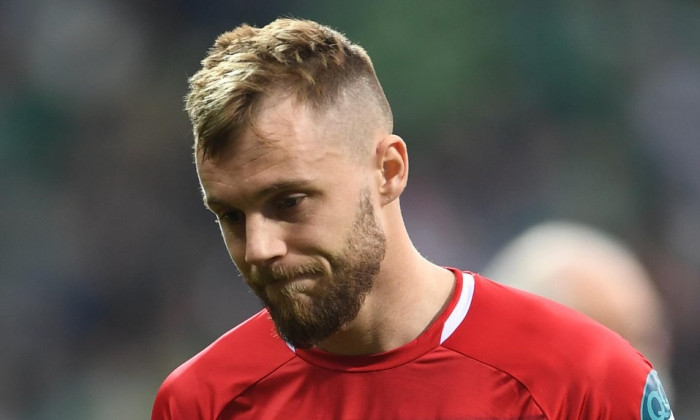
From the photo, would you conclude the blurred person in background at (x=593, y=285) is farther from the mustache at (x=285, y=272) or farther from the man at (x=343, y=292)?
the mustache at (x=285, y=272)

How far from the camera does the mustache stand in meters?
2.30

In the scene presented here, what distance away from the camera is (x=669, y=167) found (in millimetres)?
6840

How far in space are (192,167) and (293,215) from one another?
4.67m

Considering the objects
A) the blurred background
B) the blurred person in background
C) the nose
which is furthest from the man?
the blurred background

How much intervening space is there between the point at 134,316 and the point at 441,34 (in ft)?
9.50

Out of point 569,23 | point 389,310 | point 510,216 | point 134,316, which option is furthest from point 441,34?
point 389,310

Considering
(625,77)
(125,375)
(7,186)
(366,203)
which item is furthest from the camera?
(625,77)

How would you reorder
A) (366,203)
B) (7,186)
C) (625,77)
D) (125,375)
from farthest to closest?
(625,77) → (7,186) → (125,375) → (366,203)

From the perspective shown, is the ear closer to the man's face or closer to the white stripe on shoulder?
the man's face

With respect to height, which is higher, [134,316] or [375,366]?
[375,366]

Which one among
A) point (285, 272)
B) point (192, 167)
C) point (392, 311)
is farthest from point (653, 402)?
point (192, 167)

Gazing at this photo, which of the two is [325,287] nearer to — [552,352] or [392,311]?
[392,311]

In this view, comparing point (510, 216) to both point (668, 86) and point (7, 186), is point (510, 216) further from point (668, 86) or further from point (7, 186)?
point (7, 186)

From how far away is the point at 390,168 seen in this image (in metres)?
2.50
